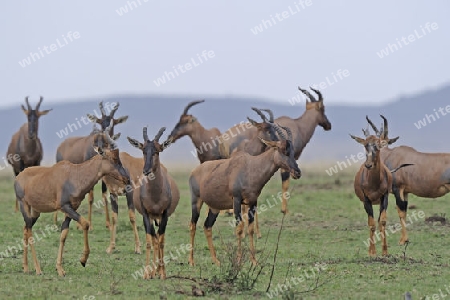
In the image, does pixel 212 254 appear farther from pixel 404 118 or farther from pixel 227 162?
pixel 404 118

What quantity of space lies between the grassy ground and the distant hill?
12194 cm

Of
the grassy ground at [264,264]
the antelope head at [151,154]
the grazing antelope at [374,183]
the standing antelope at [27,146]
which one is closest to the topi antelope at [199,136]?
the grassy ground at [264,264]

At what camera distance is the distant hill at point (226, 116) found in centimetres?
14900

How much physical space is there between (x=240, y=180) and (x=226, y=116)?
161 m

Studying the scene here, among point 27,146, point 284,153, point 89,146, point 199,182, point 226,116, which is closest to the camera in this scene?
point 284,153

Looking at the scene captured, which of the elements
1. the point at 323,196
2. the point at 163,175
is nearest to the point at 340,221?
the point at 323,196

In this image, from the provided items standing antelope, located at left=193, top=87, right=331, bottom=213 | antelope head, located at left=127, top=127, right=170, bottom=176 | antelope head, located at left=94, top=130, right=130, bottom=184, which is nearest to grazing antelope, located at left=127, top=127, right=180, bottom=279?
antelope head, located at left=127, top=127, right=170, bottom=176

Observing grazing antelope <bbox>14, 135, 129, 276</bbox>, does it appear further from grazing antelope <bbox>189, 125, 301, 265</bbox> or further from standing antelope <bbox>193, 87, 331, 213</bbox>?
standing antelope <bbox>193, 87, 331, 213</bbox>

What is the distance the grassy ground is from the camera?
1132cm

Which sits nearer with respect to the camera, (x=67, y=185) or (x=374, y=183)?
(x=67, y=185)

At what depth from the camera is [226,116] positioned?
174m

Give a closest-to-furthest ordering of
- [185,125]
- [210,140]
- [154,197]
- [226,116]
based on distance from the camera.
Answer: [154,197] → [210,140] → [185,125] → [226,116]

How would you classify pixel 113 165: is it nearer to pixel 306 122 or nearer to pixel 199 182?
pixel 199 182

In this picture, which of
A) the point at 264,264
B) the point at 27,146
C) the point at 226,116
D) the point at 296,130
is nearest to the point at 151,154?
the point at 264,264
